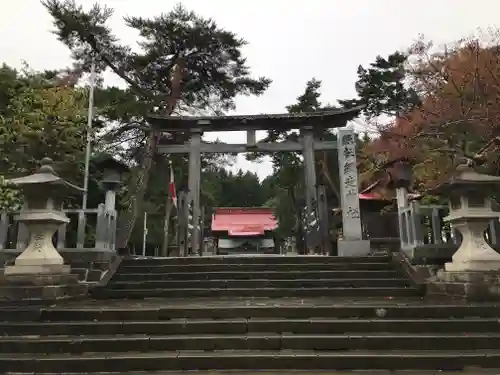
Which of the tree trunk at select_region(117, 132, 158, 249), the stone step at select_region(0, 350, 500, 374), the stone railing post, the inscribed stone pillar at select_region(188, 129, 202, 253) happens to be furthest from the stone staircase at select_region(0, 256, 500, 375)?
the tree trunk at select_region(117, 132, 158, 249)

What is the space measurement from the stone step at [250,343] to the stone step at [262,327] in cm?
31

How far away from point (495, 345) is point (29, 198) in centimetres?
783

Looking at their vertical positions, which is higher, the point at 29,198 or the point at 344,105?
the point at 344,105

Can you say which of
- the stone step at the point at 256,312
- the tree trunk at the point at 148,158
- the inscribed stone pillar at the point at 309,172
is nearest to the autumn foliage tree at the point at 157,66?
the tree trunk at the point at 148,158

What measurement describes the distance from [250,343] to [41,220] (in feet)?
15.2

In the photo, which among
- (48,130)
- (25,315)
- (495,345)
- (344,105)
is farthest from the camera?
(344,105)

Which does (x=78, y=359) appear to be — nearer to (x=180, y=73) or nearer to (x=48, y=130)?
(x=48, y=130)

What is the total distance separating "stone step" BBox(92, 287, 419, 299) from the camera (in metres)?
7.93

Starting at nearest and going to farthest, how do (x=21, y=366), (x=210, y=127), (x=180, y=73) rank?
(x=21, y=366) → (x=210, y=127) → (x=180, y=73)

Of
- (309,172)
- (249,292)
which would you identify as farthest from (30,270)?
(309,172)

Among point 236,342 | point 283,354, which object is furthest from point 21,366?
point 283,354

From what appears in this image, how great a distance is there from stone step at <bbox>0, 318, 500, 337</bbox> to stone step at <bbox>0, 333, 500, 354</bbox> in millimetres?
305

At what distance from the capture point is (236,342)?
5262 millimetres

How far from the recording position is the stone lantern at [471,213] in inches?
278
